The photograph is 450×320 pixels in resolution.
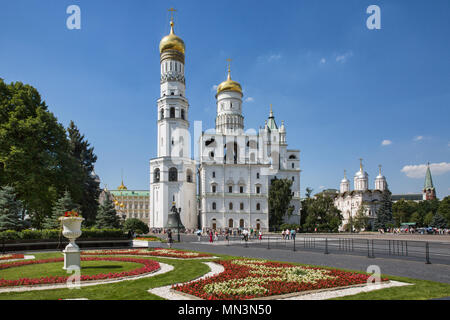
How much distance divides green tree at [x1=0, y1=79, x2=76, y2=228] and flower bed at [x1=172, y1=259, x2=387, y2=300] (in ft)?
70.6

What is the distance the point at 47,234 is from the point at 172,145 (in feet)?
118

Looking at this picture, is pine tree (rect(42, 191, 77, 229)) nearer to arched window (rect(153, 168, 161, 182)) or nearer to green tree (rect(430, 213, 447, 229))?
arched window (rect(153, 168, 161, 182))

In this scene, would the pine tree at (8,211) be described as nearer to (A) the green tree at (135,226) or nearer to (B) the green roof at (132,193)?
(A) the green tree at (135,226)

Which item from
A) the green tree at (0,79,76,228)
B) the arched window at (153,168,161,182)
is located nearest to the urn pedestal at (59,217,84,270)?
the green tree at (0,79,76,228)

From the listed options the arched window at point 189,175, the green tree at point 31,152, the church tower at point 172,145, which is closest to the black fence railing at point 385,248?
the green tree at point 31,152

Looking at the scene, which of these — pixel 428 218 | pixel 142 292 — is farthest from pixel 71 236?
pixel 428 218

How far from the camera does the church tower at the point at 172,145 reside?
5769 cm

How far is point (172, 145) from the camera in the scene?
58625 millimetres

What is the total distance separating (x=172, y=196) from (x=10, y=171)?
31.9m

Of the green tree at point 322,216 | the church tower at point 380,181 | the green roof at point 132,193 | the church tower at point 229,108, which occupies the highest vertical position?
the church tower at point 229,108

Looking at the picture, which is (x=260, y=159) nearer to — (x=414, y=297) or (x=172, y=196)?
(x=172, y=196)

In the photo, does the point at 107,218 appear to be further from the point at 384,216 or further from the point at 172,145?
the point at 384,216

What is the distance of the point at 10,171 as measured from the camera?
89.2 feet

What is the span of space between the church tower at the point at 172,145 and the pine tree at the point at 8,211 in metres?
32.5
